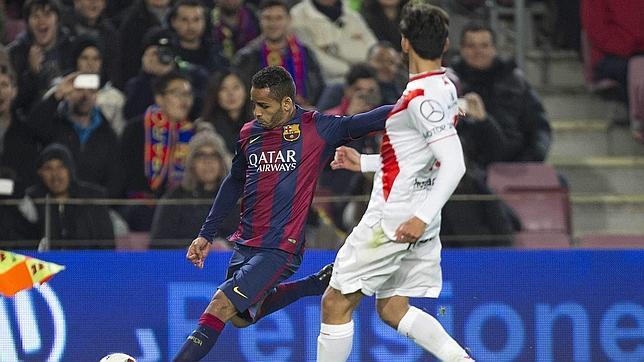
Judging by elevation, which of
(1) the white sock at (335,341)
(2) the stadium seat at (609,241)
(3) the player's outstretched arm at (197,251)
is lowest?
(2) the stadium seat at (609,241)

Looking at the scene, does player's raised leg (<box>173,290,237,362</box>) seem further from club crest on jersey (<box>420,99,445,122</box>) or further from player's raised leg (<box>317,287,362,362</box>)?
club crest on jersey (<box>420,99,445,122</box>)

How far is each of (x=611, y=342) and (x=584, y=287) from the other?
0.38 metres

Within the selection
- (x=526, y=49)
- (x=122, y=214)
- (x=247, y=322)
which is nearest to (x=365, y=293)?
(x=247, y=322)

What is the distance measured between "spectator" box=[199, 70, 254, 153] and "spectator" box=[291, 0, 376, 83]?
3.91ft

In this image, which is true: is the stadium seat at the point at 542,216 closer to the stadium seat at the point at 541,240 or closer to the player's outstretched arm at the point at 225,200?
the stadium seat at the point at 541,240

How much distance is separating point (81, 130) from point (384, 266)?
4758 mm

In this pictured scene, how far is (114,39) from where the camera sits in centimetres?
1160

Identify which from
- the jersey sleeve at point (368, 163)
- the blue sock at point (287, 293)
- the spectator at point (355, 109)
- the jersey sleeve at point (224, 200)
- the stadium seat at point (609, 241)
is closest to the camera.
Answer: the jersey sleeve at point (368, 163)

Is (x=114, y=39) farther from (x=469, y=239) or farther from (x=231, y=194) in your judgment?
(x=231, y=194)

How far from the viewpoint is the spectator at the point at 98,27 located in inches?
456

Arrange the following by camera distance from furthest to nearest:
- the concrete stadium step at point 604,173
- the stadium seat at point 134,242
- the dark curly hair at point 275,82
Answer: the concrete stadium step at point 604,173 < the stadium seat at point 134,242 < the dark curly hair at point 275,82

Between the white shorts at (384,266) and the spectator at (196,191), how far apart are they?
272cm

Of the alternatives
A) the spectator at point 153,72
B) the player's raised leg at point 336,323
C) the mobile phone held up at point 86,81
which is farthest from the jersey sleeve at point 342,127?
the spectator at point 153,72

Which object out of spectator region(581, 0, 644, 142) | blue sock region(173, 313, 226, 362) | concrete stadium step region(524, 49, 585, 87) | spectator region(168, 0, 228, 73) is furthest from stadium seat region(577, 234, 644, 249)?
blue sock region(173, 313, 226, 362)
